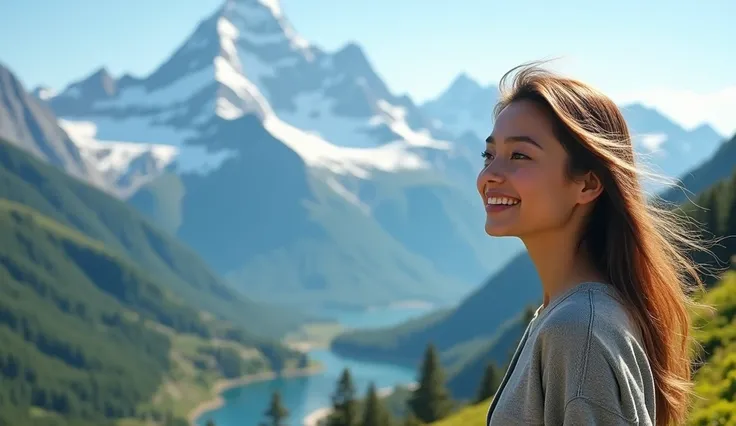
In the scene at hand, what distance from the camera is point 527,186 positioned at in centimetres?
423

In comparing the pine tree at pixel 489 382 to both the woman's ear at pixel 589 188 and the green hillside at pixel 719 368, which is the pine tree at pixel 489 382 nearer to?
the green hillside at pixel 719 368

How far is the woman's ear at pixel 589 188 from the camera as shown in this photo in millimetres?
4246

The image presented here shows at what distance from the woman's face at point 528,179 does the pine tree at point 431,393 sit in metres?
56.0

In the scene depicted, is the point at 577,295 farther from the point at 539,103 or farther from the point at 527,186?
the point at 539,103

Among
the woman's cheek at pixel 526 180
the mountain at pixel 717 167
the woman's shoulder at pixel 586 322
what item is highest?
the mountain at pixel 717 167

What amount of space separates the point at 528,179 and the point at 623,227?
1.89 feet

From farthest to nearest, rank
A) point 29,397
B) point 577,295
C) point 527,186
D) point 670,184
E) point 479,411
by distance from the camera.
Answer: point 29,397
point 479,411
point 670,184
point 527,186
point 577,295

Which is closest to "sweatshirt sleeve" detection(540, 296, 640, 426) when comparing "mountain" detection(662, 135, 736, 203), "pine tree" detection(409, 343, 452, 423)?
"pine tree" detection(409, 343, 452, 423)

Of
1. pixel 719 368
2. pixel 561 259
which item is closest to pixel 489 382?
pixel 719 368

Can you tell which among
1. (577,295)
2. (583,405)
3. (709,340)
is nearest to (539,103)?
(577,295)

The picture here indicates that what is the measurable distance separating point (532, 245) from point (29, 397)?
691ft

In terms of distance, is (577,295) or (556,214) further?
(556,214)

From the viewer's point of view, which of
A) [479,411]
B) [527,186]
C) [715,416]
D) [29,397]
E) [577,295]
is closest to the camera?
[577,295]

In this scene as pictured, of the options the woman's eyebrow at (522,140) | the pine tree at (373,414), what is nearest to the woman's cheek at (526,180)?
the woman's eyebrow at (522,140)
